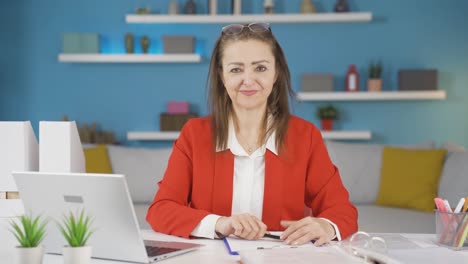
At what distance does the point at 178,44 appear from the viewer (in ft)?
17.5

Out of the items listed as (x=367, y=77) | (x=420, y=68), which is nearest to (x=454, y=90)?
(x=420, y=68)

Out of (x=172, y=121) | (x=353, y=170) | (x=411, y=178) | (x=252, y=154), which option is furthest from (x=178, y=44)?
(x=252, y=154)

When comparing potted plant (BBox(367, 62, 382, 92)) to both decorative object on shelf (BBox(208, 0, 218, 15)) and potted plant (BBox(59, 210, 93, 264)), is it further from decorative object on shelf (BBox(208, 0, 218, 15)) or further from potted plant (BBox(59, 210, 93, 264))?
potted plant (BBox(59, 210, 93, 264))

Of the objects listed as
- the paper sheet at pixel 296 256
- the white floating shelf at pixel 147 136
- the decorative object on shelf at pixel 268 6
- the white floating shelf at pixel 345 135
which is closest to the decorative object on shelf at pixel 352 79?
the white floating shelf at pixel 345 135

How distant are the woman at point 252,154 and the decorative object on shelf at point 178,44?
3.38 m

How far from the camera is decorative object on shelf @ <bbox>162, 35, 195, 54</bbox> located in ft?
17.5

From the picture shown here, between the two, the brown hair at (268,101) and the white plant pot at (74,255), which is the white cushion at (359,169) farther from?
the white plant pot at (74,255)

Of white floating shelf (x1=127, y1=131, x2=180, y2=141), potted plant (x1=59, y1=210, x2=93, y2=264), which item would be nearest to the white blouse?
potted plant (x1=59, y1=210, x2=93, y2=264)

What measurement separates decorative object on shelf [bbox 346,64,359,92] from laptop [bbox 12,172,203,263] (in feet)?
13.4

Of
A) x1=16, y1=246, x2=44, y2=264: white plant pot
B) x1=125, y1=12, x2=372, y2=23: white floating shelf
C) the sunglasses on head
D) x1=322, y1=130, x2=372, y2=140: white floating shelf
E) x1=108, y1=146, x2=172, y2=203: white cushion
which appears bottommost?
x1=108, y1=146, x2=172, y2=203: white cushion

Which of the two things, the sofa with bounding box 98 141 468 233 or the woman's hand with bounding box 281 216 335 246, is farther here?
the sofa with bounding box 98 141 468 233

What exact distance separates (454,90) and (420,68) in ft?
1.09

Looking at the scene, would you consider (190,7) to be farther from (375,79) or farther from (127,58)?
(375,79)

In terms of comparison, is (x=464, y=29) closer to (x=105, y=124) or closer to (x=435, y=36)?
(x=435, y=36)
